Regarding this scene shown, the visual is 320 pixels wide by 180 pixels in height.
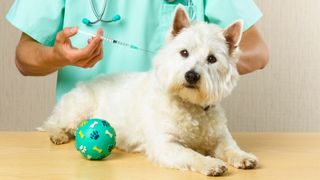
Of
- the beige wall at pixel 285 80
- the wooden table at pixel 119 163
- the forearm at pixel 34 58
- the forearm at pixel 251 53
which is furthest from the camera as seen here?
the beige wall at pixel 285 80

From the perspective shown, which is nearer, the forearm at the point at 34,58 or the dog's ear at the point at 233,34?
the dog's ear at the point at 233,34

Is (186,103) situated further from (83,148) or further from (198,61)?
(83,148)

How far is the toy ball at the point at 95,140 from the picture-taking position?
51.4 inches

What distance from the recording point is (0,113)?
2.73m

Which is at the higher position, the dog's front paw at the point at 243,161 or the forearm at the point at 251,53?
the forearm at the point at 251,53

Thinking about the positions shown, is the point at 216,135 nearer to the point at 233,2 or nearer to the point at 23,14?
the point at 233,2

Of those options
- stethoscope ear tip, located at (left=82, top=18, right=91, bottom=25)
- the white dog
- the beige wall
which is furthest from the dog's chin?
the beige wall

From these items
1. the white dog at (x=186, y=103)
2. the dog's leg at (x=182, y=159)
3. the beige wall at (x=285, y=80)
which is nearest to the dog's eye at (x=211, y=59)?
the white dog at (x=186, y=103)

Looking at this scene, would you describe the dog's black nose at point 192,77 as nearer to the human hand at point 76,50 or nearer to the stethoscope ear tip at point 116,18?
the human hand at point 76,50

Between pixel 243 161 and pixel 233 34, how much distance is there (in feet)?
1.13

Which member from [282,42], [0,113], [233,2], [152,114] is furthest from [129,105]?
[0,113]

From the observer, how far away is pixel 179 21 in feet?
4.78

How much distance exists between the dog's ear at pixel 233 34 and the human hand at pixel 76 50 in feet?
1.08

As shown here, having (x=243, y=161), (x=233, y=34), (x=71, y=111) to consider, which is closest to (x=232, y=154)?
(x=243, y=161)
